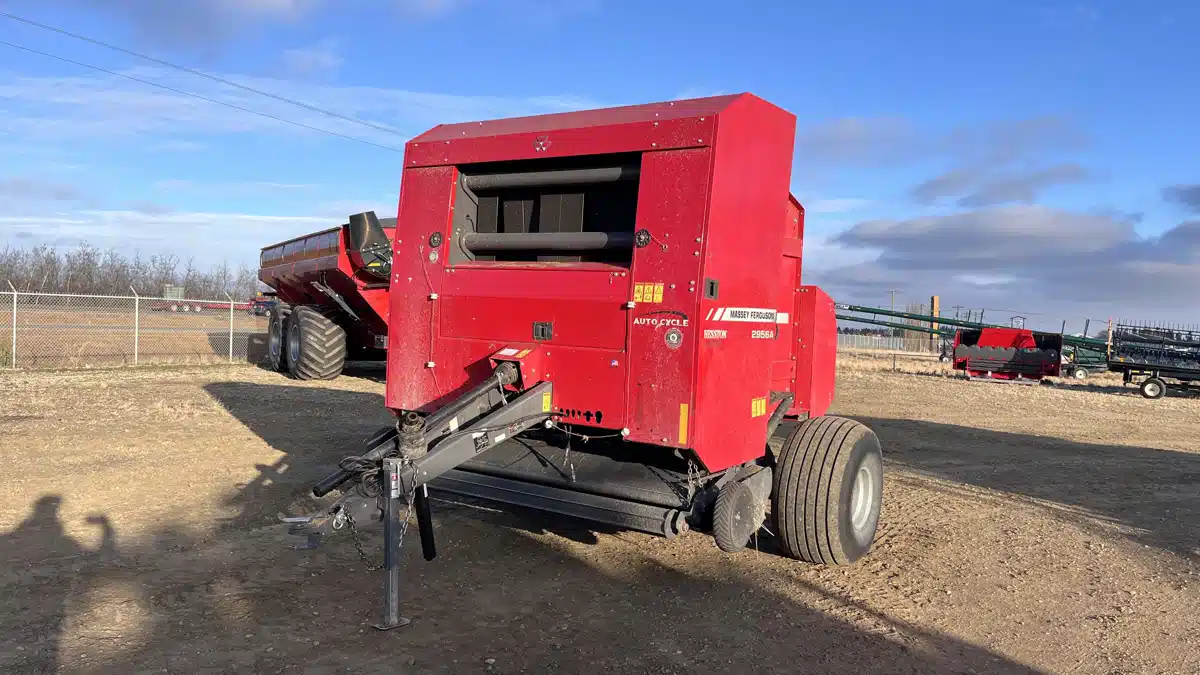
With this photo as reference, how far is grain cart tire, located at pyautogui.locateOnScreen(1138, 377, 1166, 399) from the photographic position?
21.8 m

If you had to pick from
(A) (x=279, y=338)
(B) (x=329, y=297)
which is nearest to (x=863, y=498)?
(B) (x=329, y=297)

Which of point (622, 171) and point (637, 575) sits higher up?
point (622, 171)

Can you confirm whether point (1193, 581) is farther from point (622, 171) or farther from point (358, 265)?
point (358, 265)

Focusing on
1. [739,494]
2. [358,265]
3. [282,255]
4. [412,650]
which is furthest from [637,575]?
[282,255]

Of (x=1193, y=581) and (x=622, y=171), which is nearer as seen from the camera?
(x=622, y=171)

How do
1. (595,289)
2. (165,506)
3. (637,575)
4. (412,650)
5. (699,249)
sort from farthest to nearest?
(165,506), (637,575), (595,289), (699,249), (412,650)

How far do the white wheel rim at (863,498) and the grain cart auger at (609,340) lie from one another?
0.02 metres

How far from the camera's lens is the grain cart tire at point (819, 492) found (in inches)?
207

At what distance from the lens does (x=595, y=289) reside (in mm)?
4832

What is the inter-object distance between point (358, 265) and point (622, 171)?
9.49 m

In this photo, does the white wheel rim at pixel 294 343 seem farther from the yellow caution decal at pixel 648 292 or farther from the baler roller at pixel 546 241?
the yellow caution decal at pixel 648 292

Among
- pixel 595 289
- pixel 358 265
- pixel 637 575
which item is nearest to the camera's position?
pixel 595 289

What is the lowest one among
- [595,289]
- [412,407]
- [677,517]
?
[677,517]

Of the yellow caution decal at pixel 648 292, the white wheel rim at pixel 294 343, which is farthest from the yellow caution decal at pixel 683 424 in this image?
the white wheel rim at pixel 294 343
